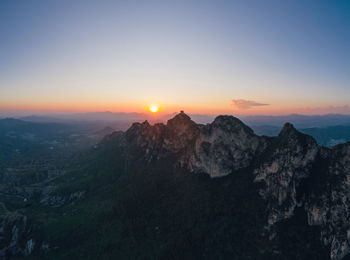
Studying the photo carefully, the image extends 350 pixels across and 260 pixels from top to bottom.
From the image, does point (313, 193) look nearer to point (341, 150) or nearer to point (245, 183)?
point (341, 150)

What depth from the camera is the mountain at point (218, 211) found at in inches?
4186

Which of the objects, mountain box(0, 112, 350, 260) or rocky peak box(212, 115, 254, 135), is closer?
mountain box(0, 112, 350, 260)

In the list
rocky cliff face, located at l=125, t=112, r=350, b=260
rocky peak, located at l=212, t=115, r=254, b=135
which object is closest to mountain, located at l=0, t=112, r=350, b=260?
rocky cliff face, located at l=125, t=112, r=350, b=260

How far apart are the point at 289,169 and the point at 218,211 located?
155ft

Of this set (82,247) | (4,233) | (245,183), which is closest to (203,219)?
(245,183)

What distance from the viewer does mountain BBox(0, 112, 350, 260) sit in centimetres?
10631

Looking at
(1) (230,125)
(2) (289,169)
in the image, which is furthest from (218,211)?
(1) (230,125)

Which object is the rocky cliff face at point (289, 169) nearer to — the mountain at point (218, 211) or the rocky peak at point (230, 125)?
the rocky peak at point (230, 125)

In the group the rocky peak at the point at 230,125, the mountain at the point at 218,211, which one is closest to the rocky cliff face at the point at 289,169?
the rocky peak at the point at 230,125

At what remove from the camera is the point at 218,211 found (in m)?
133

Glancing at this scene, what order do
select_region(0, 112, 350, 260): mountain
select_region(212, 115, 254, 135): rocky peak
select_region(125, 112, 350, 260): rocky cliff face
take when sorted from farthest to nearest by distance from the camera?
select_region(212, 115, 254, 135): rocky peak, select_region(0, 112, 350, 260): mountain, select_region(125, 112, 350, 260): rocky cliff face

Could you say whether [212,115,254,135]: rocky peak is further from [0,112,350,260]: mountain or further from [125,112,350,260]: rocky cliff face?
[0,112,350,260]: mountain

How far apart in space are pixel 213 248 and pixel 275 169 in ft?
184

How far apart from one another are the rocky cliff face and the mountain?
0.49 metres
